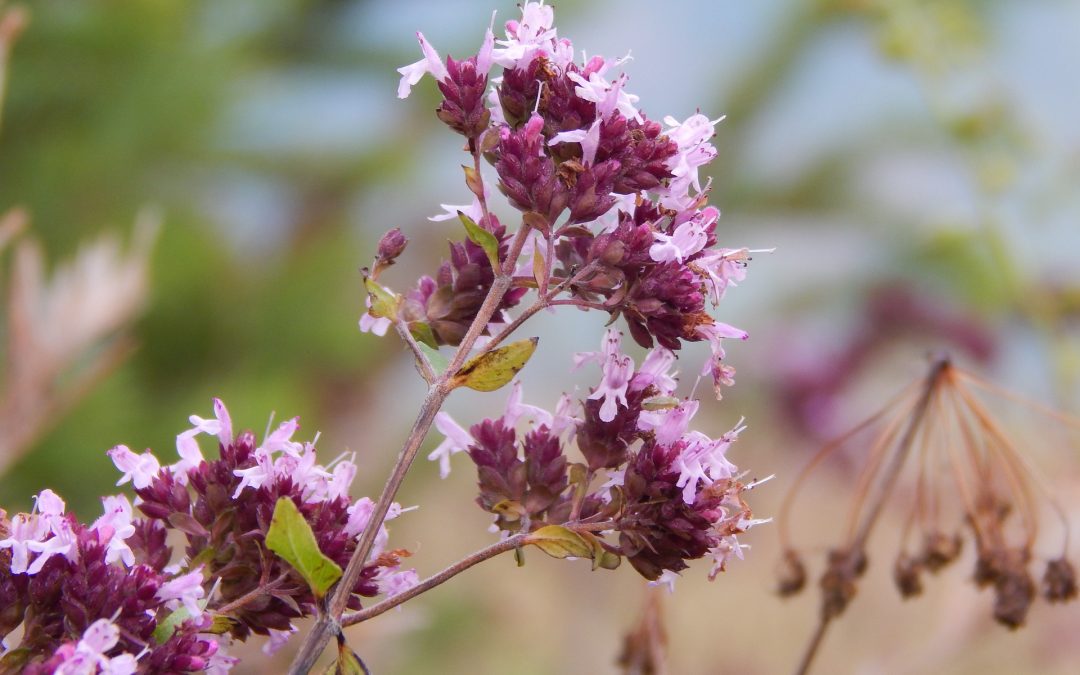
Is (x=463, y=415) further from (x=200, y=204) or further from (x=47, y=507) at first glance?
(x=47, y=507)

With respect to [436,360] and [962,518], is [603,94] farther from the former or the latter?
[962,518]

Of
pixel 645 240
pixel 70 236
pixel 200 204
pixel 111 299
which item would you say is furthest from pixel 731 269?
pixel 200 204

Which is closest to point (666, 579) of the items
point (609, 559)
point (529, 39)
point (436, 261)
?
point (609, 559)

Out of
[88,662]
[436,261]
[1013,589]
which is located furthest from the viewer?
[436,261]

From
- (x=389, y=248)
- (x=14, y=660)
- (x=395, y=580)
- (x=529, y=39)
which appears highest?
(x=529, y=39)

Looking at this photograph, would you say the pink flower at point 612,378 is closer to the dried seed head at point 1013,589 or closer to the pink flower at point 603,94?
the pink flower at point 603,94

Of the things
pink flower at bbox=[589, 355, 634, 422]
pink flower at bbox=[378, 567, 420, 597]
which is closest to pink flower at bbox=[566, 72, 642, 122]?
pink flower at bbox=[589, 355, 634, 422]
